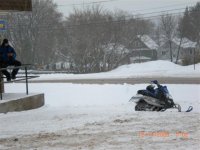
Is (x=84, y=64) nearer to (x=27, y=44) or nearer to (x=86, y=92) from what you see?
(x=27, y=44)

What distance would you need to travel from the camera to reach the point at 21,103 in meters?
12.5

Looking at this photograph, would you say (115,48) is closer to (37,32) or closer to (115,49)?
(115,49)

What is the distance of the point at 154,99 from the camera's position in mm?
11422

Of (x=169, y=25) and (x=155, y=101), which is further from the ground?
(x=169, y=25)

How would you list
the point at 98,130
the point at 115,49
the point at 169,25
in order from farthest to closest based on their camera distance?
the point at 169,25
the point at 115,49
the point at 98,130

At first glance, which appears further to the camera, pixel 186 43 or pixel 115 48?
pixel 186 43

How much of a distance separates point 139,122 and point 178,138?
183 centimetres

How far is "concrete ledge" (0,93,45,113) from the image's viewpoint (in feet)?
38.3

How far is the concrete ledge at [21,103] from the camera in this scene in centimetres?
1167

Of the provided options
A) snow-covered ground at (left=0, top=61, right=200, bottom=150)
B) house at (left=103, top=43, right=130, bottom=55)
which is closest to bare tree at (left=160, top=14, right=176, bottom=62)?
house at (left=103, top=43, right=130, bottom=55)

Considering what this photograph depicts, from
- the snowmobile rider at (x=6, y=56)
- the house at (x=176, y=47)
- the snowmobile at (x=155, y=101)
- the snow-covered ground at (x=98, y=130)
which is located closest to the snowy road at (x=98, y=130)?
the snow-covered ground at (x=98, y=130)

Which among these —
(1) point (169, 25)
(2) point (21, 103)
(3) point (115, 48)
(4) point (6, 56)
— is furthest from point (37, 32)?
(2) point (21, 103)

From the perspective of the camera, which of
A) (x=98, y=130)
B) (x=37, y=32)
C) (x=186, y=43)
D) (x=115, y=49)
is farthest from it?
(x=186, y=43)

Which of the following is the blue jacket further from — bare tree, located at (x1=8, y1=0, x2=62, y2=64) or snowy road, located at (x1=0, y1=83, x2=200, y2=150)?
bare tree, located at (x1=8, y1=0, x2=62, y2=64)
